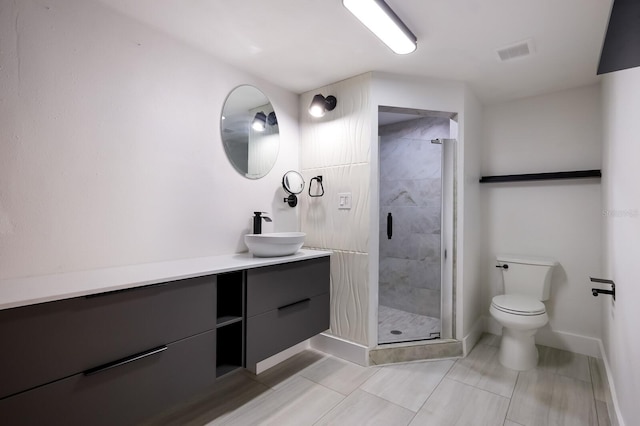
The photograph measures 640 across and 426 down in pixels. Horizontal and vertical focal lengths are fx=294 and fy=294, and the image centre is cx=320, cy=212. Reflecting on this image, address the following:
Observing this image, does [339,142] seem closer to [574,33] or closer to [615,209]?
[574,33]

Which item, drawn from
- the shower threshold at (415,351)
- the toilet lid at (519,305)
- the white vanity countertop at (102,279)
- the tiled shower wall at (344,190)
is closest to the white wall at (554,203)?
the toilet lid at (519,305)

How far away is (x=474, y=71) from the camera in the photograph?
2.26m

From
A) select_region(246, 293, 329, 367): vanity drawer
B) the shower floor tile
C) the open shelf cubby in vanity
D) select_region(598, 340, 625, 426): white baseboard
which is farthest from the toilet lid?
the open shelf cubby in vanity

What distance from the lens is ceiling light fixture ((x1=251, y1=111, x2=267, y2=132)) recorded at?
2.33 m

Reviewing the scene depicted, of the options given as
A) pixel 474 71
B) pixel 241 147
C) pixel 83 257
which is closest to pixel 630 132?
pixel 474 71

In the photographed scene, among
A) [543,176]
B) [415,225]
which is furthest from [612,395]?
[415,225]

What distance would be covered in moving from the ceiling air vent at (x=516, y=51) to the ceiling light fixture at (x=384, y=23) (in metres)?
0.65

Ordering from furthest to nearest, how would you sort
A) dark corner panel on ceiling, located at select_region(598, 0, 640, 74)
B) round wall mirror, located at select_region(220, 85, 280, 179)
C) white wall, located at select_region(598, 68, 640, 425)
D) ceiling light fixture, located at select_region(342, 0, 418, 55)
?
round wall mirror, located at select_region(220, 85, 280, 179), ceiling light fixture, located at select_region(342, 0, 418, 55), white wall, located at select_region(598, 68, 640, 425), dark corner panel on ceiling, located at select_region(598, 0, 640, 74)

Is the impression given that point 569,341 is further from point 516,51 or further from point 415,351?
point 516,51

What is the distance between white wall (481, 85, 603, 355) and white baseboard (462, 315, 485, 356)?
4.6 inches

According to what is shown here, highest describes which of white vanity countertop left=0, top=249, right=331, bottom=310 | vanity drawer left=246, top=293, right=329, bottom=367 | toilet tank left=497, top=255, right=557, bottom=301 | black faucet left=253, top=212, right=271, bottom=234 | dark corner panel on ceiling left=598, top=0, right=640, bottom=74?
dark corner panel on ceiling left=598, top=0, right=640, bottom=74

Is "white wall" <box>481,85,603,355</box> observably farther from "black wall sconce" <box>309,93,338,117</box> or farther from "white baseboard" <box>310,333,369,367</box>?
"black wall sconce" <box>309,93,338,117</box>

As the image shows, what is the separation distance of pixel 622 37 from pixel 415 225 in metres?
2.52

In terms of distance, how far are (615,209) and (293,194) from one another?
2.17m
